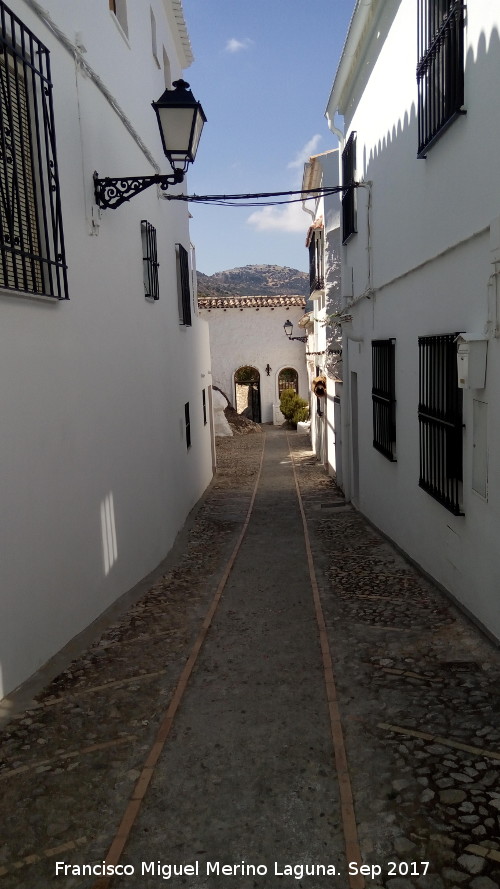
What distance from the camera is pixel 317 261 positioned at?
17547 millimetres

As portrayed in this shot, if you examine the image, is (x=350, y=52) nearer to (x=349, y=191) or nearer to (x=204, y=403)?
(x=349, y=191)

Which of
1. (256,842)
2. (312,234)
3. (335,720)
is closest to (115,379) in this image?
(335,720)

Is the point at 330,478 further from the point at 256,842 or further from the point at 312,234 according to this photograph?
the point at 256,842

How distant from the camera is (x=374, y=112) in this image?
26.7ft

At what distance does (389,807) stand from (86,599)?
302 centimetres

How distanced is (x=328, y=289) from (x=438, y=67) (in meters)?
10.0

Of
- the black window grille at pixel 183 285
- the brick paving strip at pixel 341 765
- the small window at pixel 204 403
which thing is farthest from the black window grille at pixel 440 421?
the small window at pixel 204 403

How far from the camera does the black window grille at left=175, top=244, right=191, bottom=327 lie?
11.5m

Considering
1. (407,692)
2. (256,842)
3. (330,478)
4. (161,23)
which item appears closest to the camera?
(256,842)

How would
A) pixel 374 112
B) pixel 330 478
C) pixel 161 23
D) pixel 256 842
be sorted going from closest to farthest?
pixel 256 842, pixel 374 112, pixel 161 23, pixel 330 478

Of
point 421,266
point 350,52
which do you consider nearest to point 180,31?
point 350,52

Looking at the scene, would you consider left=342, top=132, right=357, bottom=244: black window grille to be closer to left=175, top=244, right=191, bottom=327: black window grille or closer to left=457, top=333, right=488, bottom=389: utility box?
left=175, top=244, right=191, bottom=327: black window grille

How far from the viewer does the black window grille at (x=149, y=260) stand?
320 inches

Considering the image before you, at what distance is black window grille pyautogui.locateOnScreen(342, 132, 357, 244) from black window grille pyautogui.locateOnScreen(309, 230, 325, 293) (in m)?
5.94
